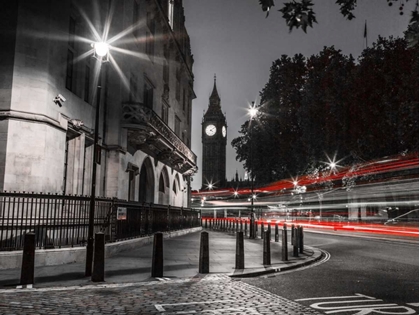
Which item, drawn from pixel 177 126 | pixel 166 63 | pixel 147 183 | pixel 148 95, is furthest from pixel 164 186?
pixel 166 63

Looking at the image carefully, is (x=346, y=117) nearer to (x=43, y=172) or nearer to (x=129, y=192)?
(x=129, y=192)

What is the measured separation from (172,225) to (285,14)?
1997cm

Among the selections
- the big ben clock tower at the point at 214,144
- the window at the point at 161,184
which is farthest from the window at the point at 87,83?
the big ben clock tower at the point at 214,144

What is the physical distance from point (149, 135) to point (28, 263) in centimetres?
1637

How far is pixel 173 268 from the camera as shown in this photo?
1059cm

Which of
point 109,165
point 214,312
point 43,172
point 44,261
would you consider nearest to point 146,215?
point 109,165

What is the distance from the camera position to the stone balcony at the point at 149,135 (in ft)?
73.0

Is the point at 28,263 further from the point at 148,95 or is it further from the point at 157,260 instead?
the point at 148,95

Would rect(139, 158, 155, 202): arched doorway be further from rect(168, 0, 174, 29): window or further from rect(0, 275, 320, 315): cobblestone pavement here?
rect(0, 275, 320, 315): cobblestone pavement

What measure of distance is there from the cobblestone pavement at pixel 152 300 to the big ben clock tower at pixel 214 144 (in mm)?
146832

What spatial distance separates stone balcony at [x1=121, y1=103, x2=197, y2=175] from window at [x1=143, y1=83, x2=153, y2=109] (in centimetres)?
212

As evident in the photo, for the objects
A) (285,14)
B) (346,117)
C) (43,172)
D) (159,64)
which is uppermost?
(159,64)

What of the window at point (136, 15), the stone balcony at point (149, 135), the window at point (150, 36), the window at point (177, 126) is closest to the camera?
the stone balcony at point (149, 135)

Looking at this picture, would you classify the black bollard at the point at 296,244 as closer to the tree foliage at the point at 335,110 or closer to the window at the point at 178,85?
the tree foliage at the point at 335,110
